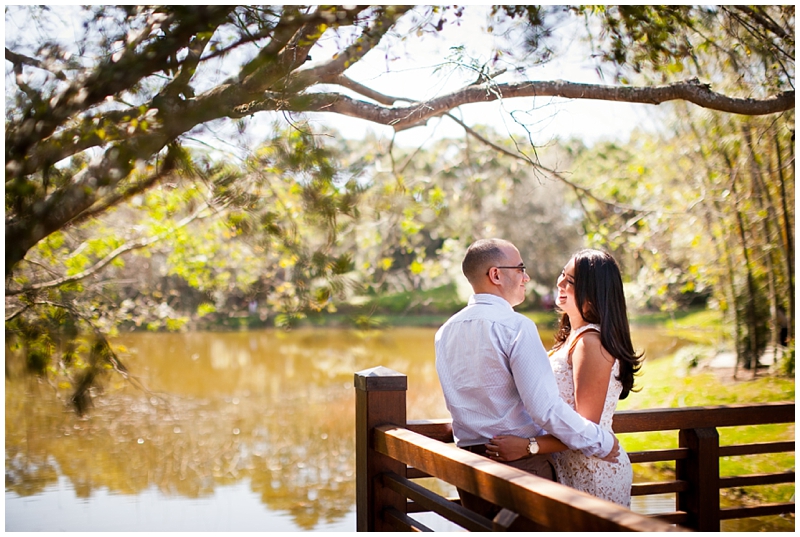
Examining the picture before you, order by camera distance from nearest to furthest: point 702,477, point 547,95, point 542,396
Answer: point 542,396, point 702,477, point 547,95

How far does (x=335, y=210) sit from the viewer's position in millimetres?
2857

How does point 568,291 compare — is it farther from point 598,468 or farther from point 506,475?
point 506,475

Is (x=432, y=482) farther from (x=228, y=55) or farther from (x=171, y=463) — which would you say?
(x=228, y=55)

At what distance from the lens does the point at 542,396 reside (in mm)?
2125

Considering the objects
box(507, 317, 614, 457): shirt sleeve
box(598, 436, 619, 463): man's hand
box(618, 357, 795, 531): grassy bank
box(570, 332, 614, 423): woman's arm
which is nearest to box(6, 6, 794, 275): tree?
box(507, 317, 614, 457): shirt sleeve

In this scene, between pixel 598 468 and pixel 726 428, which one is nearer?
pixel 598 468

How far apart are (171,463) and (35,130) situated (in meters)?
6.60

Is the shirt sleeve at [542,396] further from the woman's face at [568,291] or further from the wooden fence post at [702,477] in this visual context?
the wooden fence post at [702,477]

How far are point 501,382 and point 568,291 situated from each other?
44cm

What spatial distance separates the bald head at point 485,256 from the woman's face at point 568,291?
0.82ft

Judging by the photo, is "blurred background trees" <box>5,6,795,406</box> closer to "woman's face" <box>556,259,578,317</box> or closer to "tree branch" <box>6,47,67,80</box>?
"tree branch" <box>6,47,67,80</box>

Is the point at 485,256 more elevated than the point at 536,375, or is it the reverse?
the point at 485,256

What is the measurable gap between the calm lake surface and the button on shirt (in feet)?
5.53

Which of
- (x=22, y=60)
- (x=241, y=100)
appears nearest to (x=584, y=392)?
(x=241, y=100)
